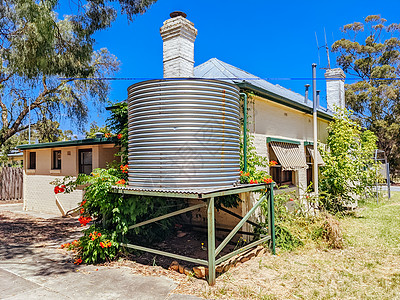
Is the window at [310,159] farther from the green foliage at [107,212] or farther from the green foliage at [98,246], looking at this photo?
the green foliage at [98,246]

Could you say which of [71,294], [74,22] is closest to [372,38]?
[74,22]

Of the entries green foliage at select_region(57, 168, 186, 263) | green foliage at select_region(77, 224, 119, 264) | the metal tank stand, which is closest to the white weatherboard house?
the metal tank stand

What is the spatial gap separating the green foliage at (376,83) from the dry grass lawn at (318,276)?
2305 centimetres

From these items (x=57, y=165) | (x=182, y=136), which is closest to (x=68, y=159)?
(x=57, y=165)

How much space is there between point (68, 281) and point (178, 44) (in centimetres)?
563

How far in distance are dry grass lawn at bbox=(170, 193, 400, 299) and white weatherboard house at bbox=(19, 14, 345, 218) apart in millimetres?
1821

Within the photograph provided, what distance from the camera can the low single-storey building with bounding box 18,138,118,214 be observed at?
10.8m

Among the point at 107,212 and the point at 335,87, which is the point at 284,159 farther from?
the point at 335,87

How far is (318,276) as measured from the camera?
5.43m

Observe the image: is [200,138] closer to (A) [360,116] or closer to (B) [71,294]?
(B) [71,294]

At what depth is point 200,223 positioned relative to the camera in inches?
332

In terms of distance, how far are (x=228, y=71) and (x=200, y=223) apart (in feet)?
15.4

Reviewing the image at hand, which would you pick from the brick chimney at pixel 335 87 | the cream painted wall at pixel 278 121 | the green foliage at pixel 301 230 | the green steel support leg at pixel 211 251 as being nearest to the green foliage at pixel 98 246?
the green steel support leg at pixel 211 251

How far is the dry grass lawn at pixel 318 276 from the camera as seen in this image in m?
4.73
